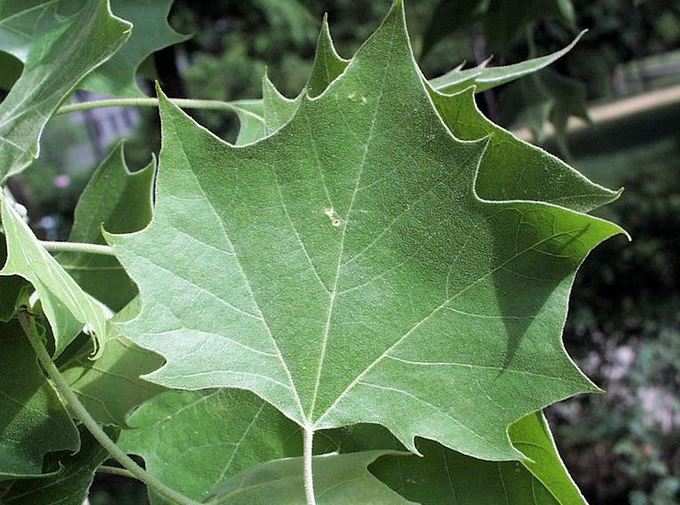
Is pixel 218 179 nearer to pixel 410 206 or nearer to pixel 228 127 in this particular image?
pixel 410 206

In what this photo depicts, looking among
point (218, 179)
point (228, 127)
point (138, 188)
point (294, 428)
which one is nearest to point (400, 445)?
point (294, 428)

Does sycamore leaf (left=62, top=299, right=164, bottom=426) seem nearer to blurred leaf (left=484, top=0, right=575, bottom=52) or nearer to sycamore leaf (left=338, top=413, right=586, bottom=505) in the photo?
sycamore leaf (left=338, top=413, right=586, bottom=505)

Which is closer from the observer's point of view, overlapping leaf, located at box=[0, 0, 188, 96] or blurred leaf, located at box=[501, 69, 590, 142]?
overlapping leaf, located at box=[0, 0, 188, 96]

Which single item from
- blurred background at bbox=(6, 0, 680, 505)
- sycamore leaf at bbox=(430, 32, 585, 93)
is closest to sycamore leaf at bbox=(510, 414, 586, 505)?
sycamore leaf at bbox=(430, 32, 585, 93)

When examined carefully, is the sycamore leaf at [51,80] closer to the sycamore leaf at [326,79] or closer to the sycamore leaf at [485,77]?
the sycamore leaf at [326,79]

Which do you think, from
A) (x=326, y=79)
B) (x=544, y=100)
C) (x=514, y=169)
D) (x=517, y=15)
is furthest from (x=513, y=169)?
(x=544, y=100)

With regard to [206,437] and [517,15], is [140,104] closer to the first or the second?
[206,437]

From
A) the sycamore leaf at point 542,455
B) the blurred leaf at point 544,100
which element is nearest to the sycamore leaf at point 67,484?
the sycamore leaf at point 542,455
